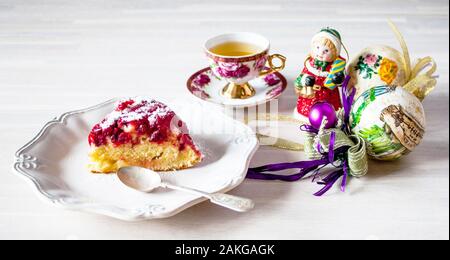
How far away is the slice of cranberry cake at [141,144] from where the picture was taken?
1.37 meters

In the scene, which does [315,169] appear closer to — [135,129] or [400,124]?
[400,124]

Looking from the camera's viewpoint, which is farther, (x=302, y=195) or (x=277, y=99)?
(x=277, y=99)

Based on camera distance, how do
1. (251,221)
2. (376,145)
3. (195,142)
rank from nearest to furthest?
(251,221), (376,145), (195,142)

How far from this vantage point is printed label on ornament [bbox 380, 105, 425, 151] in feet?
4.34

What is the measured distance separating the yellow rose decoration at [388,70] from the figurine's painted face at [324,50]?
132mm

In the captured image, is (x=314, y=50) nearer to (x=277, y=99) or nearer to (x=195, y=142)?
(x=277, y=99)

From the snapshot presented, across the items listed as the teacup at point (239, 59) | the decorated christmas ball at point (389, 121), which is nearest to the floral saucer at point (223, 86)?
the teacup at point (239, 59)

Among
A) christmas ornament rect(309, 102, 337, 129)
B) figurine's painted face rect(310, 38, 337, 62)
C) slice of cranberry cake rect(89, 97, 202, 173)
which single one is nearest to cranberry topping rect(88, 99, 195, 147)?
slice of cranberry cake rect(89, 97, 202, 173)

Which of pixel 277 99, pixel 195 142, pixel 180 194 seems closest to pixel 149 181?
pixel 180 194

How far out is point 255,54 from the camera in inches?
64.6

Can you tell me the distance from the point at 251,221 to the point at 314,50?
0.52 m

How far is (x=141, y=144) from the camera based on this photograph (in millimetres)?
1377

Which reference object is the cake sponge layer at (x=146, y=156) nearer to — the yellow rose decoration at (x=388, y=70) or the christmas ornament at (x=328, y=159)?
the christmas ornament at (x=328, y=159)

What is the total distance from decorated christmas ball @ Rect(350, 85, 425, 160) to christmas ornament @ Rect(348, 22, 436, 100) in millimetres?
160
